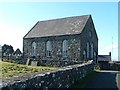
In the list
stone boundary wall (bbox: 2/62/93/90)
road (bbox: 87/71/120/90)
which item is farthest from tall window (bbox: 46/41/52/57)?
stone boundary wall (bbox: 2/62/93/90)

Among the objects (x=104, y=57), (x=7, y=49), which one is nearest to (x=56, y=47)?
(x=104, y=57)

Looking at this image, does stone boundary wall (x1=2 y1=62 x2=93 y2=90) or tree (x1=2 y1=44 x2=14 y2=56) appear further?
tree (x1=2 y1=44 x2=14 y2=56)

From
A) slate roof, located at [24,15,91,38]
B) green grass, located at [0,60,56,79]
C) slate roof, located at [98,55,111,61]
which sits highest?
slate roof, located at [24,15,91,38]

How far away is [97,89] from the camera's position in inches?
553

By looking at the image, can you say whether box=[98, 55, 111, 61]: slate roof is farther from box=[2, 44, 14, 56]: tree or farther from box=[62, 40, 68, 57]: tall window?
box=[2, 44, 14, 56]: tree

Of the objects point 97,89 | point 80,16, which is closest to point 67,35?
point 80,16

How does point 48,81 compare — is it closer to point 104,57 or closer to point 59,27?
point 59,27

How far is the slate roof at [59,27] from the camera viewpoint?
4456 centimetres

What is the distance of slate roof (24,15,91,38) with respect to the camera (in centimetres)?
4456

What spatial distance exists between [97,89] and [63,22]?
3598cm

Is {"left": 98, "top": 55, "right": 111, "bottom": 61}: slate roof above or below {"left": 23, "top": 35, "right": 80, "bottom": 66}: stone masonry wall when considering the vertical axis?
below

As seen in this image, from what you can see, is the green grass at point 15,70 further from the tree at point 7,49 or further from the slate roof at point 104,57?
the slate roof at point 104,57

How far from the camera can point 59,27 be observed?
158ft

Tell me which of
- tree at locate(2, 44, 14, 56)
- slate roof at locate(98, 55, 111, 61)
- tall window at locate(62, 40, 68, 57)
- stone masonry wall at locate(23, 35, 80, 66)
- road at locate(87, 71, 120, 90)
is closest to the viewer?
road at locate(87, 71, 120, 90)
